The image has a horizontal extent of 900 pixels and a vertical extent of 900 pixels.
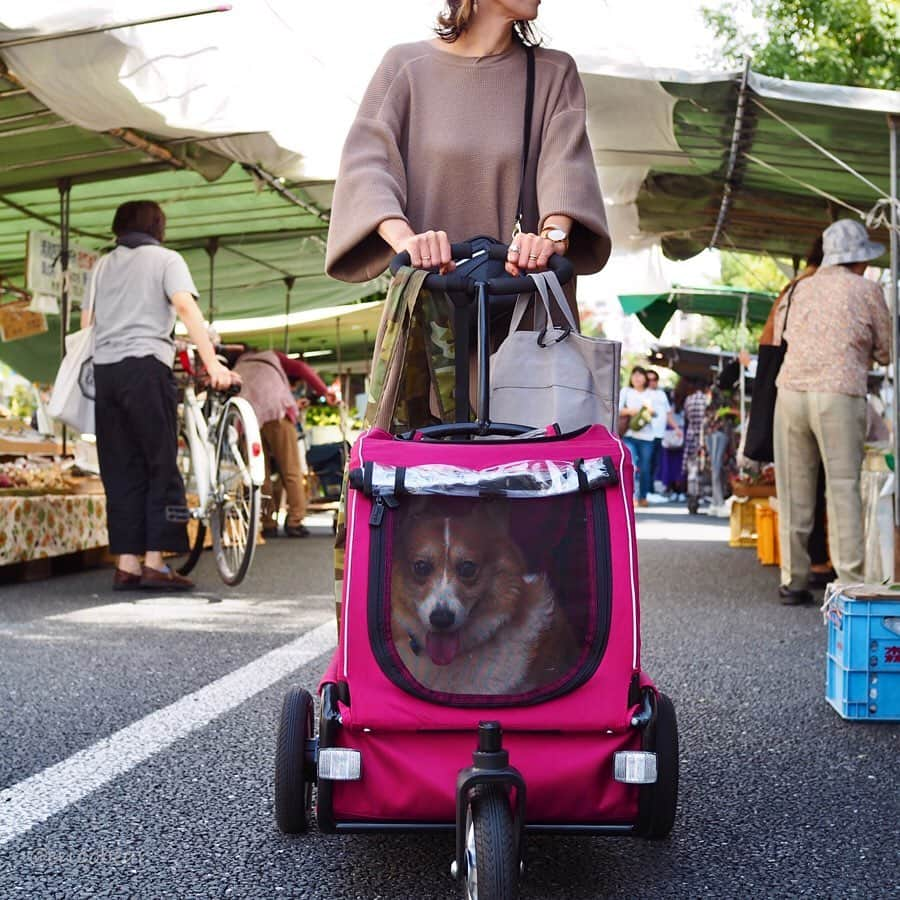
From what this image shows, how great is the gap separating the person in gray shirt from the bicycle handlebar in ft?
14.6

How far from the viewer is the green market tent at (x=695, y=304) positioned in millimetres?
12547

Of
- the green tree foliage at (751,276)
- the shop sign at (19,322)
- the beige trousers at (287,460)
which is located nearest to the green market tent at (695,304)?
the beige trousers at (287,460)

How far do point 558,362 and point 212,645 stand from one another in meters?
3.09

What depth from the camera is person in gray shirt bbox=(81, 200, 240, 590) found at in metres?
7.04

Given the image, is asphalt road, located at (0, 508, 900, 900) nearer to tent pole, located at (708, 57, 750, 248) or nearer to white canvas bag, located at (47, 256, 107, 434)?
white canvas bag, located at (47, 256, 107, 434)

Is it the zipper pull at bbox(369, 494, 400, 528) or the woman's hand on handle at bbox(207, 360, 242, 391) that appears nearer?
the zipper pull at bbox(369, 494, 400, 528)

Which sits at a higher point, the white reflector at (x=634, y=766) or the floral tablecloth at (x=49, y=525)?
the floral tablecloth at (x=49, y=525)

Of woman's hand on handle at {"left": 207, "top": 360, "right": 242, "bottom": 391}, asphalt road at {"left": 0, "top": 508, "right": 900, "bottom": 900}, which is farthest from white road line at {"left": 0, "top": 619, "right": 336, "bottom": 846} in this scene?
woman's hand on handle at {"left": 207, "top": 360, "right": 242, "bottom": 391}

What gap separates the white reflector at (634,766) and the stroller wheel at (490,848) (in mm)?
274

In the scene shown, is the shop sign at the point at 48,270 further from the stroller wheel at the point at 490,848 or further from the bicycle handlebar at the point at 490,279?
the stroller wheel at the point at 490,848

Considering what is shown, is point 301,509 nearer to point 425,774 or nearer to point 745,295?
point 745,295

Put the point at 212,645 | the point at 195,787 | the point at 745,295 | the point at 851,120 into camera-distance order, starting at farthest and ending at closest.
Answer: the point at 745,295 → the point at 851,120 → the point at 212,645 → the point at 195,787

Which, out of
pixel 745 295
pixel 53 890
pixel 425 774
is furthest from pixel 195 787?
pixel 745 295

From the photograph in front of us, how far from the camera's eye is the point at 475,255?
2.76 m
